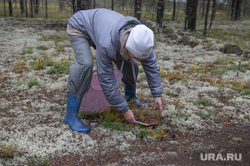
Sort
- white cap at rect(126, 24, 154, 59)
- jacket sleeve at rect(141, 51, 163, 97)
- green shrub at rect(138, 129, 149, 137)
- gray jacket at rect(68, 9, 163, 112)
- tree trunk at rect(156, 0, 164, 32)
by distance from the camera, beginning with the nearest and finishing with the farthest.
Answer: white cap at rect(126, 24, 154, 59) < gray jacket at rect(68, 9, 163, 112) < jacket sleeve at rect(141, 51, 163, 97) < green shrub at rect(138, 129, 149, 137) < tree trunk at rect(156, 0, 164, 32)

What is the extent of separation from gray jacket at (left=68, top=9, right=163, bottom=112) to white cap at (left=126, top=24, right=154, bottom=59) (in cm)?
30

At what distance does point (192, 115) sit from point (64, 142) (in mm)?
2720

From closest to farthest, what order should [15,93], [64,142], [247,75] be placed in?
[64,142] → [15,93] → [247,75]

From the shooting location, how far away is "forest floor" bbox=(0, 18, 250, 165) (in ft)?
10.9

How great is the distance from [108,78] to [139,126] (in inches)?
56.9

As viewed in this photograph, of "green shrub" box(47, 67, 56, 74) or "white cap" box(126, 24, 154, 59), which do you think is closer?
"white cap" box(126, 24, 154, 59)

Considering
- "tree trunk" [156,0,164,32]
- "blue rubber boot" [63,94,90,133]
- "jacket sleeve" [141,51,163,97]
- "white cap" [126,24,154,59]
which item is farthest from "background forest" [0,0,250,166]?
"tree trunk" [156,0,164,32]

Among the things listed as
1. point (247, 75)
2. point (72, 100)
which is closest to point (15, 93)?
point (72, 100)

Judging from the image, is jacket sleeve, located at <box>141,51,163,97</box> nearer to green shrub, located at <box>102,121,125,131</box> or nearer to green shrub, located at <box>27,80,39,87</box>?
green shrub, located at <box>102,121,125,131</box>

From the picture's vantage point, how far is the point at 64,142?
3.57 m

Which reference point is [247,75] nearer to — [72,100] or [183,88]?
[183,88]

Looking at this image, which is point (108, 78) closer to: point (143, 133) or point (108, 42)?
point (108, 42)

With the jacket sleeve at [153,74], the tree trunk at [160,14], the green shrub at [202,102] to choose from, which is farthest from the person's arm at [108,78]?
the tree trunk at [160,14]

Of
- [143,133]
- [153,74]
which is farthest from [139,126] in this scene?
[153,74]
